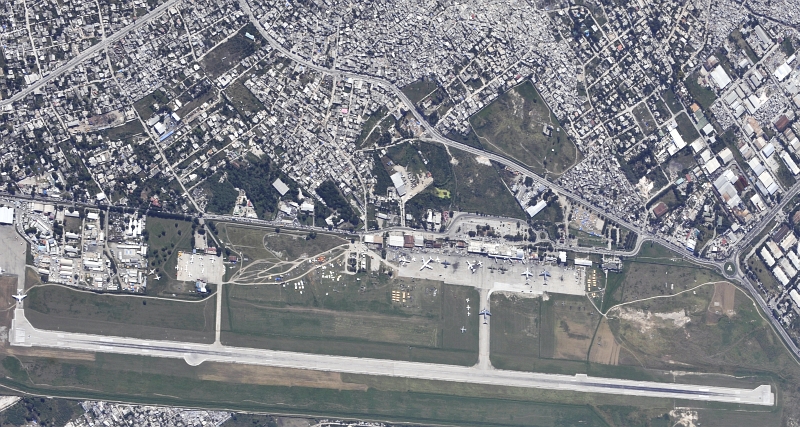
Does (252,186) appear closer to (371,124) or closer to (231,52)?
(371,124)

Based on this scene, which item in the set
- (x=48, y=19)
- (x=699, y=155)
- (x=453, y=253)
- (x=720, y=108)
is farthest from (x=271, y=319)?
(x=720, y=108)

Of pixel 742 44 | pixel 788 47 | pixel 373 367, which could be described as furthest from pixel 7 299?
pixel 788 47

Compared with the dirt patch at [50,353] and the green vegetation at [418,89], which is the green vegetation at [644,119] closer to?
the green vegetation at [418,89]

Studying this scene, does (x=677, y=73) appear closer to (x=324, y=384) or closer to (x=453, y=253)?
(x=453, y=253)

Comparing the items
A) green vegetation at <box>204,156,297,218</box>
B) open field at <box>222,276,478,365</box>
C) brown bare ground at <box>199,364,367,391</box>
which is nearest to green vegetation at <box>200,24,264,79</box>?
green vegetation at <box>204,156,297,218</box>

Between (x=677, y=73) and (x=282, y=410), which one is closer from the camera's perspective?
(x=282, y=410)

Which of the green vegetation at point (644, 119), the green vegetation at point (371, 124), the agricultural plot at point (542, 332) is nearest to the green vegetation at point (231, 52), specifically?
the green vegetation at point (371, 124)
